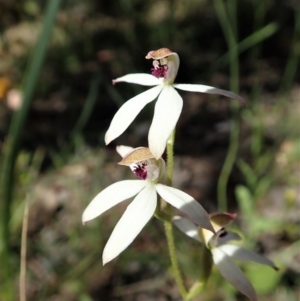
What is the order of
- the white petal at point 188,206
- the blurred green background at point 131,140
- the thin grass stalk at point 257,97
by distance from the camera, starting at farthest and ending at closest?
the thin grass stalk at point 257,97 → the blurred green background at point 131,140 → the white petal at point 188,206

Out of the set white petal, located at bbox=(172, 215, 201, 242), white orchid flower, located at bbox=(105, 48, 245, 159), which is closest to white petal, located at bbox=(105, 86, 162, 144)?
white orchid flower, located at bbox=(105, 48, 245, 159)

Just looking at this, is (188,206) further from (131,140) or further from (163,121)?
(131,140)

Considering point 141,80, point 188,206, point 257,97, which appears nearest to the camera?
point 188,206

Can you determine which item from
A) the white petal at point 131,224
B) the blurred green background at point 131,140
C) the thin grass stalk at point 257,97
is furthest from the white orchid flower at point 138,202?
the thin grass stalk at point 257,97

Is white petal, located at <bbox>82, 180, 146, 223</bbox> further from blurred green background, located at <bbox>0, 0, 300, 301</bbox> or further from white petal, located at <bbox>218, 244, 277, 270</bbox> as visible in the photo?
blurred green background, located at <bbox>0, 0, 300, 301</bbox>

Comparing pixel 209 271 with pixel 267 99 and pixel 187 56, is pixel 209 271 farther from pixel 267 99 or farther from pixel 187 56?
pixel 187 56

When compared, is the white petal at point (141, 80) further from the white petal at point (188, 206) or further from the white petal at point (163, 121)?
the white petal at point (188, 206)

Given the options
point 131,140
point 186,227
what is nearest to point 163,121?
point 186,227
